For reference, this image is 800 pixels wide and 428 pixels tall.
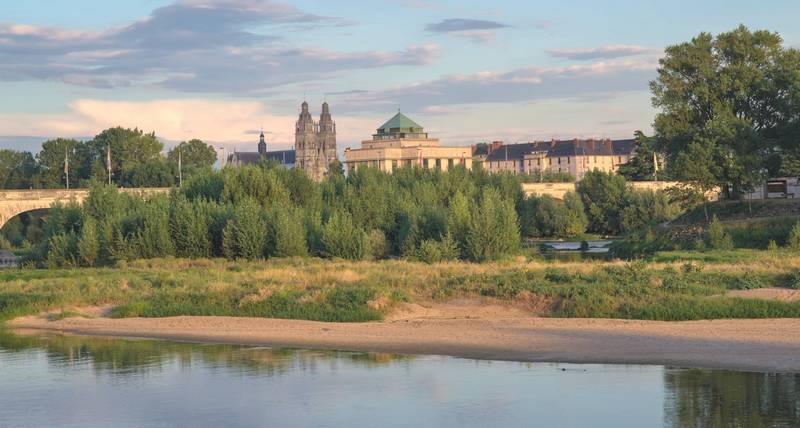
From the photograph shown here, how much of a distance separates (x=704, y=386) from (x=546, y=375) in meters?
3.48

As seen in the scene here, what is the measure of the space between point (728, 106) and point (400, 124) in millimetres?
127853

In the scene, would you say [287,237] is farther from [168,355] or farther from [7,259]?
[7,259]

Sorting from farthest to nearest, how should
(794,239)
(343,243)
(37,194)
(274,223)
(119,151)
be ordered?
(119,151) < (37,194) < (274,223) < (343,243) < (794,239)

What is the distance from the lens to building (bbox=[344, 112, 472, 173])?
18275cm

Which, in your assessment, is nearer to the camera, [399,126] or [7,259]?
[7,259]

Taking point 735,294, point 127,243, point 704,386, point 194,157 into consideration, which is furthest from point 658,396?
point 194,157

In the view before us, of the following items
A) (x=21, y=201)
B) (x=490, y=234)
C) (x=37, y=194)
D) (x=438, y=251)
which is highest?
(x=37, y=194)

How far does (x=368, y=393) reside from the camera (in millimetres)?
22484

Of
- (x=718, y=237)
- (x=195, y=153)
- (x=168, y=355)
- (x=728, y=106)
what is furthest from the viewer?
(x=195, y=153)

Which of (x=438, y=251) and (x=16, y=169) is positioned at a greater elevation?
(x=16, y=169)

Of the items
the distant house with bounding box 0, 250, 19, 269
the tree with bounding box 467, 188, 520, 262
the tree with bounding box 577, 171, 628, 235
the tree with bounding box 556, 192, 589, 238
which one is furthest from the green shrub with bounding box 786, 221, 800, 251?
the tree with bounding box 577, 171, 628, 235

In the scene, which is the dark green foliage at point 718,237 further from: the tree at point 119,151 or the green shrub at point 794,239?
the tree at point 119,151

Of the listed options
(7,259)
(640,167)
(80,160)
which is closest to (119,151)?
(80,160)

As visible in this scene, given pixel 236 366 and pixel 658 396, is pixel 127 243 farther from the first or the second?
pixel 658 396
